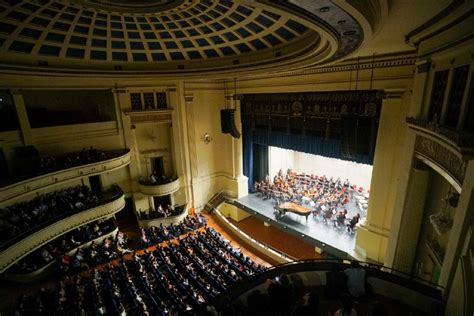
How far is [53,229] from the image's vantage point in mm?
10375

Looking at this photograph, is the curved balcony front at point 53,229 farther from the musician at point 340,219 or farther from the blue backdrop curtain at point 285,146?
the musician at point 340,219

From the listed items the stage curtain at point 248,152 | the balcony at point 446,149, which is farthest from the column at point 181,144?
the balcony at point 446,149

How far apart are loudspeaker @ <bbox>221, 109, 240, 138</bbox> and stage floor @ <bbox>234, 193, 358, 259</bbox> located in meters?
4.48

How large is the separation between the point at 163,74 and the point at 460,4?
1037 centimetres

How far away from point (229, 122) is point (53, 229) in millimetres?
9799

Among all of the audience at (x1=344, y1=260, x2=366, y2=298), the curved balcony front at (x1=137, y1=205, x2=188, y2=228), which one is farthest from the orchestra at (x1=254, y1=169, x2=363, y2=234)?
the audience at (x1=344, y1=260, x2=366, y2=298)

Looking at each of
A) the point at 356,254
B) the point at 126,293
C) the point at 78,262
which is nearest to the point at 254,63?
the point at 356,254

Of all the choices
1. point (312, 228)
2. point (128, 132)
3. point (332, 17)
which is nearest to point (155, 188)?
point (128, 132)

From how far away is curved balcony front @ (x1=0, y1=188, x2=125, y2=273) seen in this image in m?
8.57

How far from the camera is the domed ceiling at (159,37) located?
21.9ft

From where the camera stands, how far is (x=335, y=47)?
18.2 ft

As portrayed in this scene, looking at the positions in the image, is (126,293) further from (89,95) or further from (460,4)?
(460,4)

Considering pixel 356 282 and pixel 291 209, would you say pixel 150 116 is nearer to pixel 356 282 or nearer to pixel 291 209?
pixel 291 209

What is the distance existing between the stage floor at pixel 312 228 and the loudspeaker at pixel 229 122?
4.48 m
